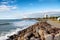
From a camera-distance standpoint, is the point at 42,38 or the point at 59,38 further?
the point at 42,38

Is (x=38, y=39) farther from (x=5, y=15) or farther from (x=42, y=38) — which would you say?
(x=5, y=15)

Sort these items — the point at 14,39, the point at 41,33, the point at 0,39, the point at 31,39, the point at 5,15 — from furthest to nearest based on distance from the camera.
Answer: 1. the point at 5,15
2. the point at 0,39
3. the point at 14,39
4. the point at 41,33
5. the point at 31,39

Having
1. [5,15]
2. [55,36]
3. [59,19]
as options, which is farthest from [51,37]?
[59,19]

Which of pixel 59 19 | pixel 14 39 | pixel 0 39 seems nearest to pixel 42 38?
pixel 14 39

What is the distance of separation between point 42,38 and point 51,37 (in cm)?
48

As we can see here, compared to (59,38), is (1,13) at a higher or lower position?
higher

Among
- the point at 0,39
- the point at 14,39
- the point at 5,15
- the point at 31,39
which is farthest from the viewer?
the point at 5,15

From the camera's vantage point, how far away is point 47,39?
4.50m

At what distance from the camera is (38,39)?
4789mm

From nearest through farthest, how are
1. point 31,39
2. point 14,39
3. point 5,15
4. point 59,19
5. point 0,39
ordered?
point 31,39 → point 14,39 → point 0,39 → point 5,15 → point 59,19

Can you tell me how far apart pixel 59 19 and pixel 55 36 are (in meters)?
6.92

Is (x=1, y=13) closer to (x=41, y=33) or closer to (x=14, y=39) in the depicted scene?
(x=14, y=39)

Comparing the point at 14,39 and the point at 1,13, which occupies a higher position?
the point at 1,13

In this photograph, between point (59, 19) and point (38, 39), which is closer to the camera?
point (38, 39)
